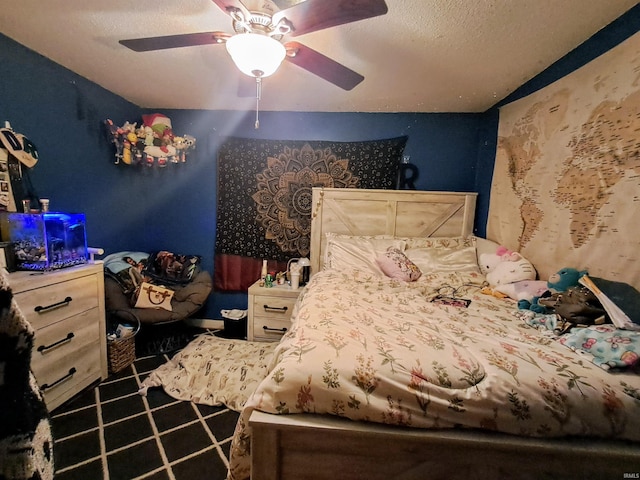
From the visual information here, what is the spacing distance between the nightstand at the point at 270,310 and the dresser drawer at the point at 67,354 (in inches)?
44.6

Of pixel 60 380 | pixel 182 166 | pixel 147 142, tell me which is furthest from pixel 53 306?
pixel 182 166

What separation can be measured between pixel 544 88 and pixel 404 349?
6.68ft

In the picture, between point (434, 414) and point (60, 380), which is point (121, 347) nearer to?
point (60, 380)

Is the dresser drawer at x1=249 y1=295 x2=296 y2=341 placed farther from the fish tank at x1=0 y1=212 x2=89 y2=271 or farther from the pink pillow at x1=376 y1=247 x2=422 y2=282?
the fish tank at x1=0 y1=212 x2=89 y2=271

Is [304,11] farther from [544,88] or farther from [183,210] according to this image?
[183,210]

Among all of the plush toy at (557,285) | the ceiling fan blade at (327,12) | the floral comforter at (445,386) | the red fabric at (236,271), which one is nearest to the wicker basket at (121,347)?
the red fabric at (236,271)

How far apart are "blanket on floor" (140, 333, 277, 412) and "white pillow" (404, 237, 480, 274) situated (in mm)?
1502

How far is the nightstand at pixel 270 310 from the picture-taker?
251 centimetres

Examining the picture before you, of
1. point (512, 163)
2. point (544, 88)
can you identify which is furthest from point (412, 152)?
point (544, 88)

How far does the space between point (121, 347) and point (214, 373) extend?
0.79 metres

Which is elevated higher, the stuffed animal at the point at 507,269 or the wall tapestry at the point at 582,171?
the wall tapestry at the point at 582,171

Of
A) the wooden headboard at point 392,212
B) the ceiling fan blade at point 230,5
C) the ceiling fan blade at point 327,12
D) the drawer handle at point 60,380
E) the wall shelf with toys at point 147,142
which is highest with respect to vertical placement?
the ceiling fan blade at point 230,5

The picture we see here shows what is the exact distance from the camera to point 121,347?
2.18 meters

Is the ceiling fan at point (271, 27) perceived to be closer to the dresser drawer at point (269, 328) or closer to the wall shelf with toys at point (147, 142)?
the wall shelf with toys at point (147, 142)
